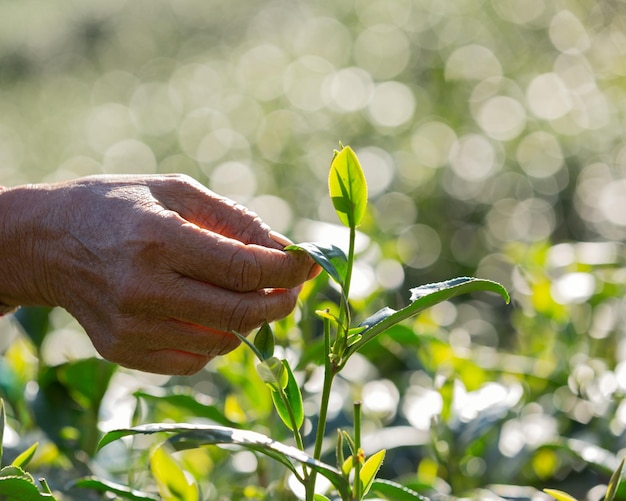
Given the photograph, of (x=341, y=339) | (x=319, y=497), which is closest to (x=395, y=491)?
(x=319, y=497)

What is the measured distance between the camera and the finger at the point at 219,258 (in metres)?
1.21

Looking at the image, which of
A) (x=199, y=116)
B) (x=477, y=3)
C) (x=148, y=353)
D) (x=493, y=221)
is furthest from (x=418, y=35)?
(x=148, y=353)

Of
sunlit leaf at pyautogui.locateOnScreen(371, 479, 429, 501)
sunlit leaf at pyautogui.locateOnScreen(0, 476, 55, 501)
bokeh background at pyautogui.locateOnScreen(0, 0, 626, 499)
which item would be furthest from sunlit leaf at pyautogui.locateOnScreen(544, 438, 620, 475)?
sunlit leaf at pyautogui.locateOnScreen(0, 476, 55, 501)

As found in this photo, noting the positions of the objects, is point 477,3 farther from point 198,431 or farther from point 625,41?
point 198,431

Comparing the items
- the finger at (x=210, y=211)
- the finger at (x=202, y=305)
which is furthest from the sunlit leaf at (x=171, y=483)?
the finger at (x=210, y=211)

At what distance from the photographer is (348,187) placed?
1.10m

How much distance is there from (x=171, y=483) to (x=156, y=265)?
1.16 feet

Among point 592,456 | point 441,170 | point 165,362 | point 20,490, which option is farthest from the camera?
point 441,170

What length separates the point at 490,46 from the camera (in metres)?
4.52

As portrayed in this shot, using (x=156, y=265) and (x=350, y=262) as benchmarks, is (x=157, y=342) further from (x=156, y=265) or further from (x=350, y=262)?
(x=350, y=262)

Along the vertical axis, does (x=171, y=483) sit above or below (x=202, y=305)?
below

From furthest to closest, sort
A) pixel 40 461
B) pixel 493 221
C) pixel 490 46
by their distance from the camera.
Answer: pixel 490 46 → pixel 493 221 → pixel 40 461

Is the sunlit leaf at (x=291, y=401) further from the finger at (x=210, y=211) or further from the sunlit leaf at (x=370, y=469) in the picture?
the finger at (x=210, y=211)

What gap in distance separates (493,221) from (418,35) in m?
1.62
